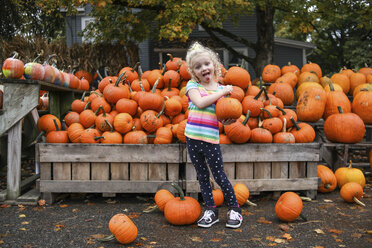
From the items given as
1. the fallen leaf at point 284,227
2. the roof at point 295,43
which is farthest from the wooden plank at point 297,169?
the roof at point 295,43

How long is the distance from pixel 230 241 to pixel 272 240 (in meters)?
0.35

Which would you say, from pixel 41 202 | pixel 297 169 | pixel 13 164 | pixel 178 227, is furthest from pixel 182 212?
pixel 13 164

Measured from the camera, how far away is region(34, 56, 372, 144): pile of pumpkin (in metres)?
4.04

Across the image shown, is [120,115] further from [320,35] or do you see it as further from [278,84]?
[320,35]

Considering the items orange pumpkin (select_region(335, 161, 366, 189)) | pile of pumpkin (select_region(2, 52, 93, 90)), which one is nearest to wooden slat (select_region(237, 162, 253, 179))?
orange pumpkin (select_region(335, 161, 366, 189))

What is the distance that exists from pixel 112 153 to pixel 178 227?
4.03ft

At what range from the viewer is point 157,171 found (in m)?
3.91

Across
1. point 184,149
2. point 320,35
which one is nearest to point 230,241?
point 184,149

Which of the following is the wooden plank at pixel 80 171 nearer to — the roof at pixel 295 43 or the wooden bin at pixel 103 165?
the wooden bin at pixel 103 165

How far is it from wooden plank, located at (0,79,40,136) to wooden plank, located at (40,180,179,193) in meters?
0.80

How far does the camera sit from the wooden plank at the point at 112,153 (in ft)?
12.7

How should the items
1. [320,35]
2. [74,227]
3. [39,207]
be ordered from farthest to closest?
[320,35] < [39,207] < [74,227]

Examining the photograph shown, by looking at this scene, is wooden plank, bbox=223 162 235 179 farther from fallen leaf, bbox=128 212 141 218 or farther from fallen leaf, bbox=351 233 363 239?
fallen leaf, bbox=351 233 363 239

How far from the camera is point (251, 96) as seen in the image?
4.29 m
